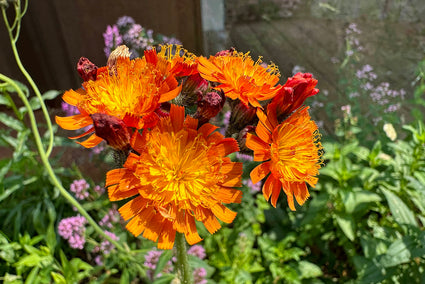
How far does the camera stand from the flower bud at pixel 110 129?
79 cm

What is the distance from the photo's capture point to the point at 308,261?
82.1 inches

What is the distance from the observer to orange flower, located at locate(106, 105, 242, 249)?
85cm

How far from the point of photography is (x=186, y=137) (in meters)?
0.92

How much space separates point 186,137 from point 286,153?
31cm

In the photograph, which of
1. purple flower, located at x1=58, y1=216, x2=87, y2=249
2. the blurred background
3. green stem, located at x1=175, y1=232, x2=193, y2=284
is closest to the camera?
green stem, located at x1=175, y1=232, x2=193, y2=284

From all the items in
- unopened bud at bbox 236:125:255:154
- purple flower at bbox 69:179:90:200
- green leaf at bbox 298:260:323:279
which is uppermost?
unopened bud at bbox 236:125:255:154

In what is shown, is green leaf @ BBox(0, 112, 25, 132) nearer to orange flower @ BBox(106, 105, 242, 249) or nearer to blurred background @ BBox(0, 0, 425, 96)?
blurred background @ BBox(0, 0, 425, 96)

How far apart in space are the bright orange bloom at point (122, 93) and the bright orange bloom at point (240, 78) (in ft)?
0.39

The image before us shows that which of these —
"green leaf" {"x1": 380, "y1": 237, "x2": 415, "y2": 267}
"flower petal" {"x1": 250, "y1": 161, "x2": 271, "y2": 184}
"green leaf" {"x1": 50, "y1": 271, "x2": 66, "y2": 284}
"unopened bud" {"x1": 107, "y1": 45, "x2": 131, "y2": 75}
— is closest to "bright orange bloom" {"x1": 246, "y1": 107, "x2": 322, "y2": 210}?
"flower petal" {"x1": 250, "y1": 161, "x2": 271, "y2": 184}

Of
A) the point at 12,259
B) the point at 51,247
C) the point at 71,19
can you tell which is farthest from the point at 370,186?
the point at 71,19

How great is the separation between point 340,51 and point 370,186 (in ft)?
6.96

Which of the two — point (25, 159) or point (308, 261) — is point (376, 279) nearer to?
point (308, 261)

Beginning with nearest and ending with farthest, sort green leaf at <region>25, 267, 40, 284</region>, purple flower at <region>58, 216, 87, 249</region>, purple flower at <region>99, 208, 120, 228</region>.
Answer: green leaf at <region>25, 267, 40, 284</region>, purple flower at <region>58, 216, 87, 249</region>, purple flower at <region>99, 208, 120, 228</region>

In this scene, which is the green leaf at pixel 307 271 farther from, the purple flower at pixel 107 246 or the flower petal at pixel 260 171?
the flower petal at pixel 260 171
